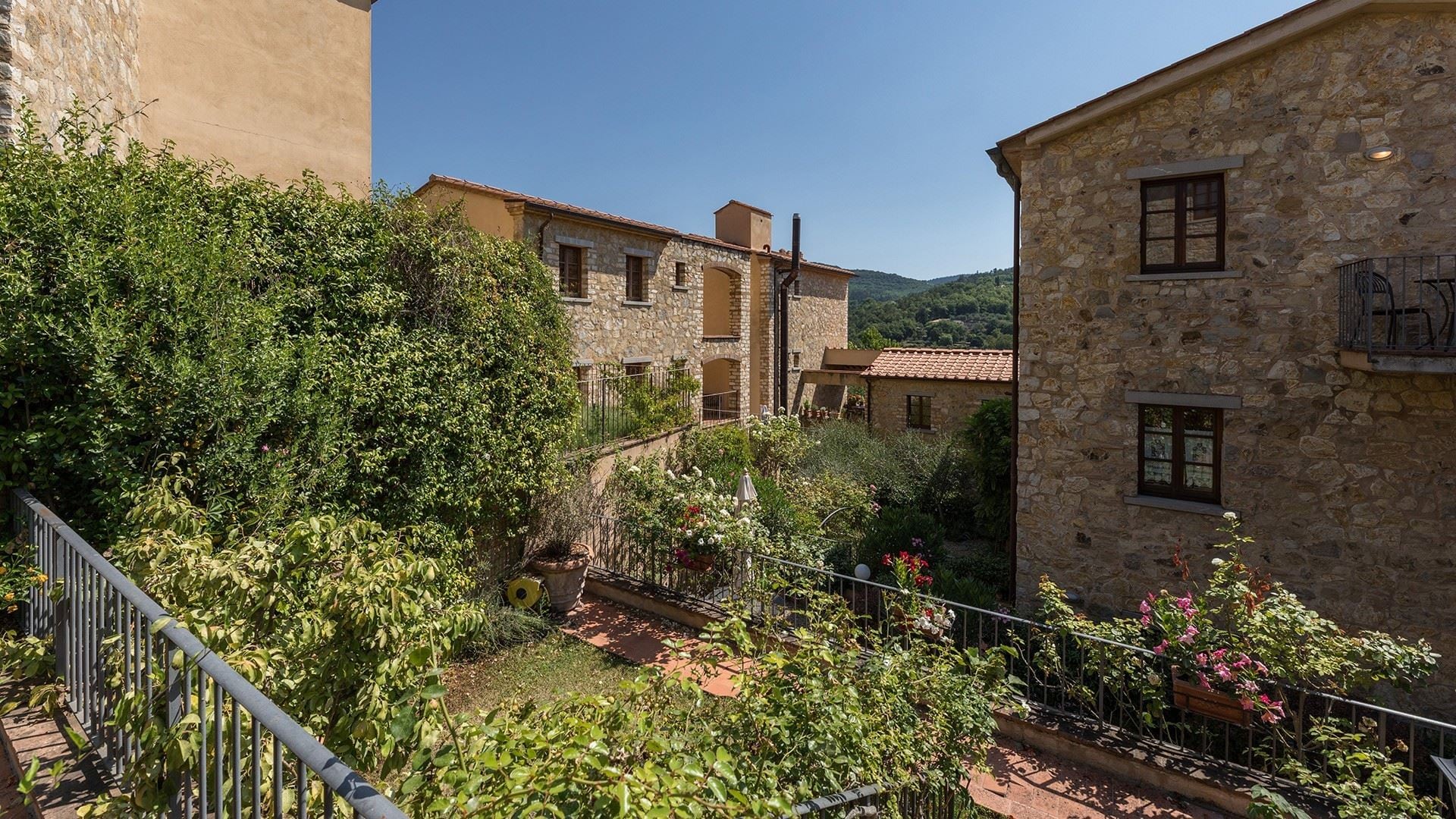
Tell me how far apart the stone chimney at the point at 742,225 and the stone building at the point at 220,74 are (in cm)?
1382

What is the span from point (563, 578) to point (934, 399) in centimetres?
1265

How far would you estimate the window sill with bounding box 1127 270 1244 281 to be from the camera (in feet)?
26.1

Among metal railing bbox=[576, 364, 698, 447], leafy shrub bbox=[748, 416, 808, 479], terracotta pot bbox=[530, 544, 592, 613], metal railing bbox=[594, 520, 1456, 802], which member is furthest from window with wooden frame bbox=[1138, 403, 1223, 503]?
leafy shrub bbox=[748, 416, 808, 479]

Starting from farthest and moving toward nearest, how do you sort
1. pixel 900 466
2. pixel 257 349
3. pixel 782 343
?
pixel 782 343 < pixel 900 466 < pixel 257 349

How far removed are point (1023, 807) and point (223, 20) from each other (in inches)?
493

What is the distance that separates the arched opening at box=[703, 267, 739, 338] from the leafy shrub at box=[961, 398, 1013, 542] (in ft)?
33.3

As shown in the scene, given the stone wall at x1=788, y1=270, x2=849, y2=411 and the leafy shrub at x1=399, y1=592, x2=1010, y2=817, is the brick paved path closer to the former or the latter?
the leafy shrub at x1=399, y1=592, x2=1010, y2=817

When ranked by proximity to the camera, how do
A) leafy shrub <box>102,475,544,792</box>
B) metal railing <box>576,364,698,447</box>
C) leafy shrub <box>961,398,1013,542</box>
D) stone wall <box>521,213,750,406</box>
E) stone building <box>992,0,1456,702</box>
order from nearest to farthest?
leafy shrub <box>102,475,544,792</box>
stone building <box>992,0,1456,702</box>
leafy shrub <box>961,398,1013,542</box>
metal railing <box>576,364,698,447</box>
stone wall <box>521,213,750,406</box>

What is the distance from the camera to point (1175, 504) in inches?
327

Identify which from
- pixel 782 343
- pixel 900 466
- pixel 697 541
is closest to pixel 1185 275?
pixel 697 541

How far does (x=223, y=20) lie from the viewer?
8.35 metres

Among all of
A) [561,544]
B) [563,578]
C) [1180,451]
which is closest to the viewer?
[1180,451]

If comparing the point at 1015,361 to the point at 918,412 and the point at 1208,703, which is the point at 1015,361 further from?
the point at 918,412

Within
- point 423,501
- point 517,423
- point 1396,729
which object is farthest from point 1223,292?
point 423,501
